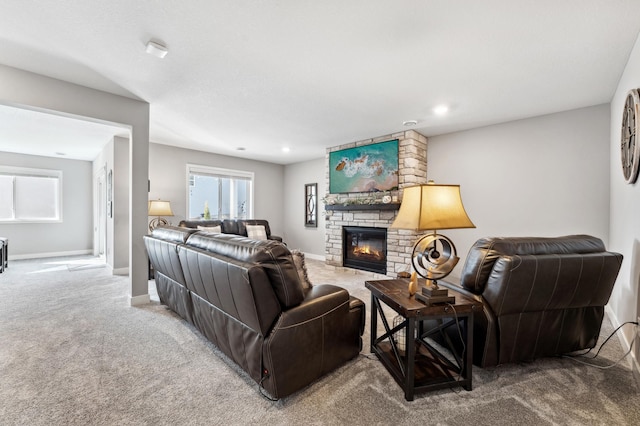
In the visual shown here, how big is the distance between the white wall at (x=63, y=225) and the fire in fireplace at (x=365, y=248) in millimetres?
6751

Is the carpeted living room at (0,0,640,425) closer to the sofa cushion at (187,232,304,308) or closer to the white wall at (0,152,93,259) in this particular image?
the sofa cushion at (187,232,304,308)

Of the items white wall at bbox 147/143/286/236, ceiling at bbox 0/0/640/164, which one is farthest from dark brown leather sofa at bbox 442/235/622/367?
white wall at bbox 147/143/286/236

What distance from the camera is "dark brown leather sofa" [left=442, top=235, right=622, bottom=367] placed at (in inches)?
73.6

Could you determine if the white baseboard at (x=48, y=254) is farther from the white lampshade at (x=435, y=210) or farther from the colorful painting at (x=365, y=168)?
the white lampshade at (x=435, y=210)

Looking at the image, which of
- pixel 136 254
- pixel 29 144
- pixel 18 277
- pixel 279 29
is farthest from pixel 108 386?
pixel 29 144

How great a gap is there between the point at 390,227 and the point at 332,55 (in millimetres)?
1564

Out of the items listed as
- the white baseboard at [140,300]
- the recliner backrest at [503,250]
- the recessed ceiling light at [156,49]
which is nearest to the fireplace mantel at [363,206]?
the recliner backrest at [503,250]

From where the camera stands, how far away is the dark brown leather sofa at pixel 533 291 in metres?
1.87

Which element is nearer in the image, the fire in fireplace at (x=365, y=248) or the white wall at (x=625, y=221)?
the white wall at (x=625, y=221)

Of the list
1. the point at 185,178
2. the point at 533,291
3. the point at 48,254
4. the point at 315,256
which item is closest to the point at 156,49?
the point at 533,291

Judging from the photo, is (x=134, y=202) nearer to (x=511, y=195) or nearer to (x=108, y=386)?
(x=108, y=386)

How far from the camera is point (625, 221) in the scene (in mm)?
2641

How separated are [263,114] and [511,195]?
377 centimetres

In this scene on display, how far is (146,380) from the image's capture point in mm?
1938
